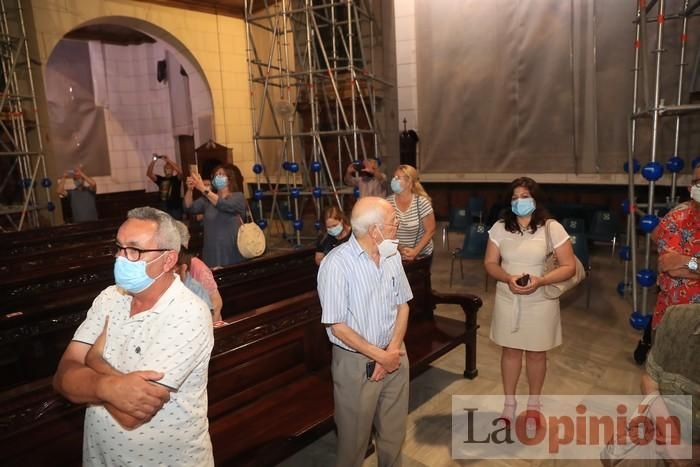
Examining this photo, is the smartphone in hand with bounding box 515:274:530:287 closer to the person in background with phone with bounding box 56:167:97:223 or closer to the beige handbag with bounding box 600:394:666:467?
the beige handbag with bounding box 600:394:666:467

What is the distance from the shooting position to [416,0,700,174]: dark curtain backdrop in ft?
25.4

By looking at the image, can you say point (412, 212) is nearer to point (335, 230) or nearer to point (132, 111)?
point (335, 230)

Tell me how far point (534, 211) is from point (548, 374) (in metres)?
1.74

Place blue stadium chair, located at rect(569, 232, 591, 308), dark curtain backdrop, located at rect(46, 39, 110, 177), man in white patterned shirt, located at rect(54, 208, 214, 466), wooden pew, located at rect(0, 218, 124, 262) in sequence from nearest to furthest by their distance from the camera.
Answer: man in white patterned shirt, located at rect(54, 208, 214, 466), wooden pew, located at rect(0, 218, 124, 262), blue stadium chair, located at rect(569, 232, 591, 308), dark curtain backdrop, located at rect(46, 39, 110, 177)

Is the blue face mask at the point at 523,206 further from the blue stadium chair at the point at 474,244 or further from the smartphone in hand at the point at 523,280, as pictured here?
the blue stadium chair at the point at 474,244

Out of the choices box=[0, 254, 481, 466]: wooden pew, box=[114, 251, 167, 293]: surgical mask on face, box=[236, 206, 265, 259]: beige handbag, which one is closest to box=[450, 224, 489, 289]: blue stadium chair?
box=[0, 254, 481, 466]: wooden pew

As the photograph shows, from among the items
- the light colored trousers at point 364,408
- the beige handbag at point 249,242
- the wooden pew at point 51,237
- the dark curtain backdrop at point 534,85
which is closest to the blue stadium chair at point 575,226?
the dark curtain backdrop at point 534,85

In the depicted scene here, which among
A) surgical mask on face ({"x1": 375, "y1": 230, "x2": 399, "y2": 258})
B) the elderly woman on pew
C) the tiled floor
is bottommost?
the tiled floor

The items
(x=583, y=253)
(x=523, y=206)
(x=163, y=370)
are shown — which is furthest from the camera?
(x=583, y=253)

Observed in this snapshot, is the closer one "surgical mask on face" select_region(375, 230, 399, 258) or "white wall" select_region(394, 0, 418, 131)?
"surgical mask on face" select_region(375, 230, 399, 258)

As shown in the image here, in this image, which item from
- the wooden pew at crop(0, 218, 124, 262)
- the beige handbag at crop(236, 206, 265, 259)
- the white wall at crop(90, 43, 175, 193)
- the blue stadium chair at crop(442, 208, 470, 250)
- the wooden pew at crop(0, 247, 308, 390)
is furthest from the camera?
the white wall at crop(90, 43, 175, 193)

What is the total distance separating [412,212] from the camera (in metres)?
4.09

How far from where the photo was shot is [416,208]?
13.5 feet

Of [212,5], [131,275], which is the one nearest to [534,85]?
[212,5]
